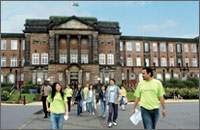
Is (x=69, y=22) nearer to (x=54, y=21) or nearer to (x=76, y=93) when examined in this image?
(x=54, y=21)

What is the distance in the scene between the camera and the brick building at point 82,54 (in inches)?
1551

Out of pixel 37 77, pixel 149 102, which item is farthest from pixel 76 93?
pixel 37 77

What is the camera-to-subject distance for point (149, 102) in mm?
5805

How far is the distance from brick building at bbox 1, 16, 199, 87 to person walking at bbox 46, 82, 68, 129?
3209 cm

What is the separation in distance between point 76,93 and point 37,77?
Result: 28933mm

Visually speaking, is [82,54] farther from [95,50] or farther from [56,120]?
[56,120]

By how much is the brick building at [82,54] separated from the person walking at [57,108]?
32.1 metres

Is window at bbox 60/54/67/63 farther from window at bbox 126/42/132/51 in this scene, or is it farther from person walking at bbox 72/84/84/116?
person walking at bbox 72/84/84/116

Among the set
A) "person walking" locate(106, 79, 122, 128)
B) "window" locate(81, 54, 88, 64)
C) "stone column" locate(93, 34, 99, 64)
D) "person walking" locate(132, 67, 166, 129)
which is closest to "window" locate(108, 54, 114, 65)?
"stone column" locate(93, 34, 99, 64)

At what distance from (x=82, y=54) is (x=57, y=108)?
3536cm

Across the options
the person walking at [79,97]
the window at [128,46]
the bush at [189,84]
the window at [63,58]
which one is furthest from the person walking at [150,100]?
the bush at [189,84]

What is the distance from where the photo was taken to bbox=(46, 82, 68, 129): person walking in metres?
6.45

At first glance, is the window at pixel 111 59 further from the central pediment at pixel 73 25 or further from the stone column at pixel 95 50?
the central pediment at pixel 73 25

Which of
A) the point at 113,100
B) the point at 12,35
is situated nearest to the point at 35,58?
the point at 12,35
